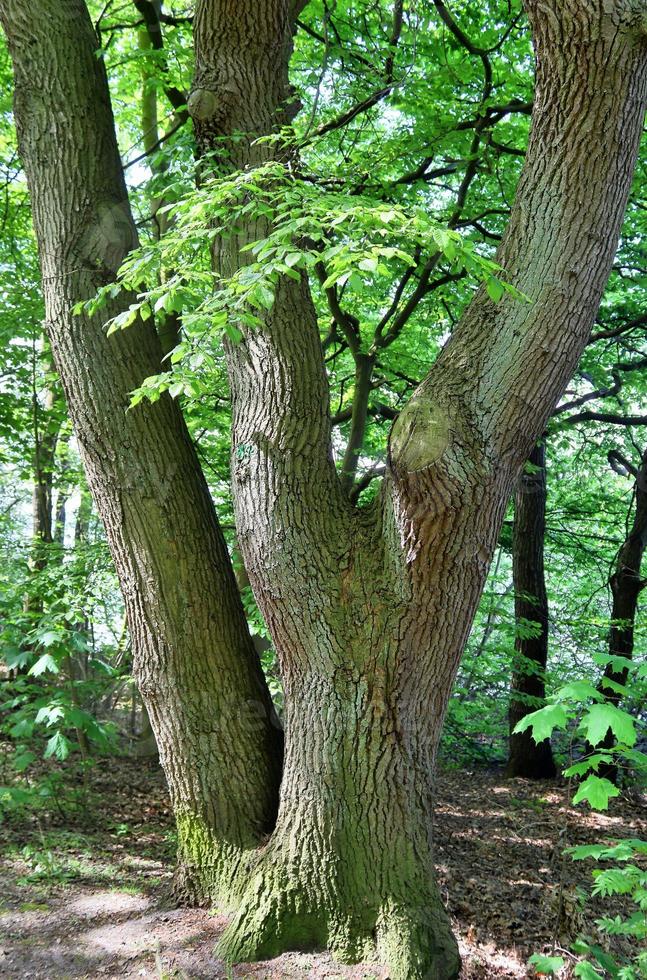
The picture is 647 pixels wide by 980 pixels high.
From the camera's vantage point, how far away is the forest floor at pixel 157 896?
3.12m

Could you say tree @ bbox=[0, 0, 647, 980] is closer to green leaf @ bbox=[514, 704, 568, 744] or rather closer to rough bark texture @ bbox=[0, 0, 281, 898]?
rough bark texture @ bbox=[0, 0, 281, 898]

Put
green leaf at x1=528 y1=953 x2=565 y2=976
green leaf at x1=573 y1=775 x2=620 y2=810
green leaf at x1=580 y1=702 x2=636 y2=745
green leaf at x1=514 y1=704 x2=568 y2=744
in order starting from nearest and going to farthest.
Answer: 1. green leaf at x1=580 y1=702 x2=636 y2=745
2. green leaf at x1=514 y1=704 x2=568 y2=744
3. green leaf at x1=573 y1=775 x2=620 y2=810
4. green leaf at x1=528 y1=953 x2=565 y2=976

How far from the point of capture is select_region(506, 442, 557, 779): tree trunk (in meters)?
8.02

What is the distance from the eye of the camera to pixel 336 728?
319 centimetres

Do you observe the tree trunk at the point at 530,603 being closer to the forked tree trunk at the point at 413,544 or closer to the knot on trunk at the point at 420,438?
the forked tree trunk at the point at 413,544

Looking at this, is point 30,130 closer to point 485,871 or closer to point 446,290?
point 446,290

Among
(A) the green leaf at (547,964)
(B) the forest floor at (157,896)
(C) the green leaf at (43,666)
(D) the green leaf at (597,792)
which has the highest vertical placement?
(C) the green leaf at (43,666)

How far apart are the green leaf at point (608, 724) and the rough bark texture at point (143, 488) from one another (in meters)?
2.05

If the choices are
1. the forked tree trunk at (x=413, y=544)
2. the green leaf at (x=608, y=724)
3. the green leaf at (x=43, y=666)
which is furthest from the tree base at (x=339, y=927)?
the green leaf at (x=43, y=666)

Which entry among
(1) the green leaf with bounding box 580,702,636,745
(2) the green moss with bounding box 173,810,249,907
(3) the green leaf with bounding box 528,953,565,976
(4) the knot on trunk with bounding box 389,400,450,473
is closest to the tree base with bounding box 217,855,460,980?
(2) the green moss with bounding box 173,810,249,907

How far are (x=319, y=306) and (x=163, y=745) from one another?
539 centimetres

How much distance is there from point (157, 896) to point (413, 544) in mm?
2344

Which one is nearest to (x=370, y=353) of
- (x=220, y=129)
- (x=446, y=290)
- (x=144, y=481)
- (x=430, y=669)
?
(x=446, y=290)

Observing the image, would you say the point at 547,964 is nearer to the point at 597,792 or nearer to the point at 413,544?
the point at 597,792
